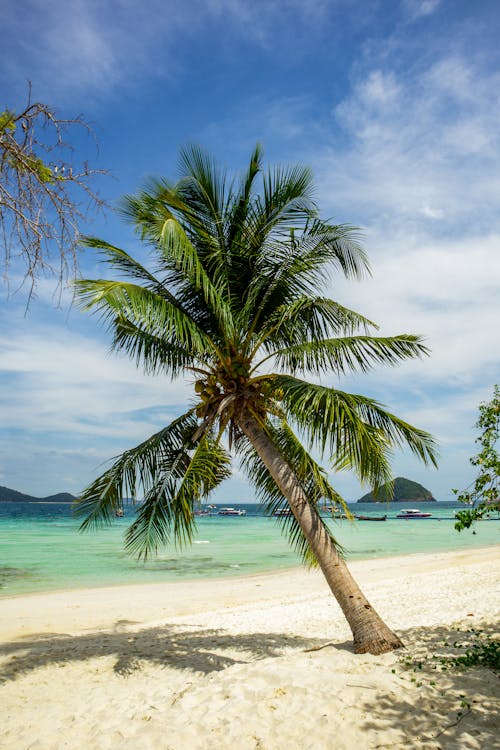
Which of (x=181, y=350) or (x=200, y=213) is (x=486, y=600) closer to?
(x=181, y=350)

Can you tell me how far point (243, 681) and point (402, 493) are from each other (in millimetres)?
130192

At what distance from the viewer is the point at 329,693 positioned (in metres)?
5.36

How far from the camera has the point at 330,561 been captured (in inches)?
287

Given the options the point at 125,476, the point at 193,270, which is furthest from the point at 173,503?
the point at 193,270

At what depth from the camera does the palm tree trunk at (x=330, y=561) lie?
275 inches

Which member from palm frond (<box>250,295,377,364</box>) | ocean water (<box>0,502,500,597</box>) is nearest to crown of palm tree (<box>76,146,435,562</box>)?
palm frond (<box>250,295,377,364</box>)

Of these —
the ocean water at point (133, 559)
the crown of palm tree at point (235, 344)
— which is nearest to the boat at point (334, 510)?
the crown of palm tree at point (235, 344)

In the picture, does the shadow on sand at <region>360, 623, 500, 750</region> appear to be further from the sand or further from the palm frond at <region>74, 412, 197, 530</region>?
the palm frond at <region>74, 412, 197, 530</region>

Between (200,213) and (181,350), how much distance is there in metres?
2.23

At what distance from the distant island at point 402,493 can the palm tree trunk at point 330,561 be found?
0.89 meters

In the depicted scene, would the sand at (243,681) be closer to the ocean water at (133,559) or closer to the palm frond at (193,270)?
the ocean water at (133,559)

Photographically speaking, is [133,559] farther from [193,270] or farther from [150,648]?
[193,270]

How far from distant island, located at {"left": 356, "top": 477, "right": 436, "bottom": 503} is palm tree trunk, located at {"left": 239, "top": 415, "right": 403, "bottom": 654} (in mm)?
888

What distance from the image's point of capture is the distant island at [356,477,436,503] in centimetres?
738
